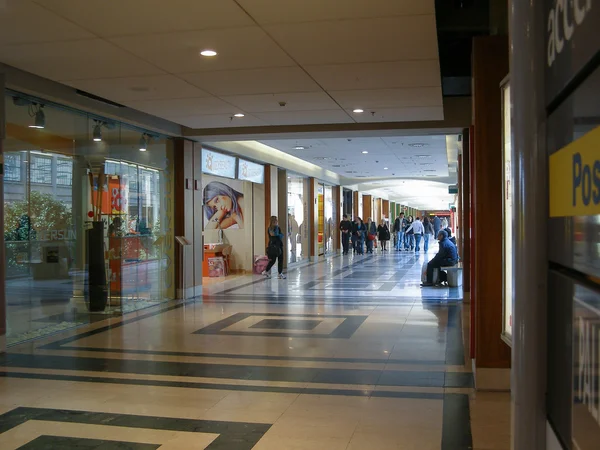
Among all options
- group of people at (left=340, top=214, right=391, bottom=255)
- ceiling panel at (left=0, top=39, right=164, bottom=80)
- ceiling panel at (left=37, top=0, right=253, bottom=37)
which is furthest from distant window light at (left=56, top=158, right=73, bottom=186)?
group of people at (left=340, top=214, right=391, bottom=255)

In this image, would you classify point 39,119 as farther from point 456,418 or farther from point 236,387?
point 456,418

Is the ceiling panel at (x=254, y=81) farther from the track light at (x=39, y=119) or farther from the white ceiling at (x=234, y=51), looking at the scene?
the track light at (x=39, y=119)

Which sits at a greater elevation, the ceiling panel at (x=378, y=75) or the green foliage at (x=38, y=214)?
the ceiling panel at (x=378, y=75)

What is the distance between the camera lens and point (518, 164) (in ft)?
3.86

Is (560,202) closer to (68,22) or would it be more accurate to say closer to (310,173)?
(68,22)

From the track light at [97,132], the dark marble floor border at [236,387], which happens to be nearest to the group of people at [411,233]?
the track light at [97,132]

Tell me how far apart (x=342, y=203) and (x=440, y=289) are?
14.3 meters

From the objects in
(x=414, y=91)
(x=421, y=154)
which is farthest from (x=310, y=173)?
(x=414, y=91)

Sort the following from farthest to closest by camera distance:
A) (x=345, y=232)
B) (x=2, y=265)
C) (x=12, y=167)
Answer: (x=345, y=232), (x=12, y=167), (x=2, y=265)

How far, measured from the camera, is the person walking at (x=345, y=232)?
902 inches

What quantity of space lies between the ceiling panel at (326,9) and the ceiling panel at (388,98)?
2.77 meters

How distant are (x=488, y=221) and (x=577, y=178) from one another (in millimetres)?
4064

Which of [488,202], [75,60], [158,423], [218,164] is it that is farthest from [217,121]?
[158,423]

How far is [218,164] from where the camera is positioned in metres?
12.8
